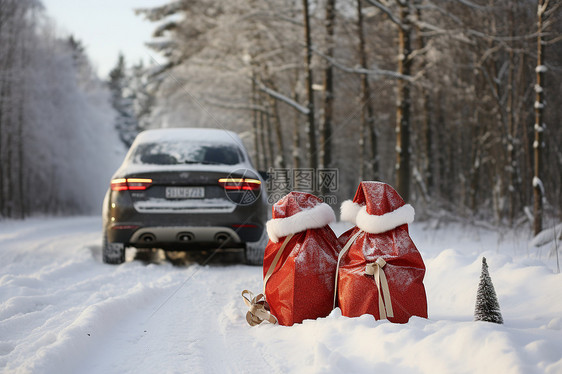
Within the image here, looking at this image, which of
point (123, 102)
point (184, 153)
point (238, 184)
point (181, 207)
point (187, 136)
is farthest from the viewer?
point (123, 102)

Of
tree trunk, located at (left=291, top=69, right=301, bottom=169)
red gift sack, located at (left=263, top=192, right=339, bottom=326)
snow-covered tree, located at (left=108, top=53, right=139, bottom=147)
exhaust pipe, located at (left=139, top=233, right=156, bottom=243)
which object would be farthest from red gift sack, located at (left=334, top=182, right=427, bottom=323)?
snow-covered tree, located at (left=108, top=53, right=139, bottom=147)

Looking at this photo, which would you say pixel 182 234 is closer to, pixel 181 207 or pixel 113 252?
pixel 181 207

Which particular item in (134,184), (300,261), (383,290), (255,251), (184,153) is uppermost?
(184,153)

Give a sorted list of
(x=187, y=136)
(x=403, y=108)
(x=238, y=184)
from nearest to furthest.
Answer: (x=238, y=184) < (x=187, y=136) < (x=403, y=108)

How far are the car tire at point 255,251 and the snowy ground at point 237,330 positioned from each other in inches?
26.6

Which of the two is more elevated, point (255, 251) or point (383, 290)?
point (383, 290)

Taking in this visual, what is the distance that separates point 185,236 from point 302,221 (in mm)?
2670

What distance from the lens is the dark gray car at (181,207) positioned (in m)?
5.57

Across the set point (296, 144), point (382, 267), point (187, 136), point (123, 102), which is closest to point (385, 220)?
point (382, 267)

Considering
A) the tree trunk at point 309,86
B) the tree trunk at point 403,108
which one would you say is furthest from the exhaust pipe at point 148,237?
the tree trunk at point 309,86

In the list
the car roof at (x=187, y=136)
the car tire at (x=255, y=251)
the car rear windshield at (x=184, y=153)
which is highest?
the car roof at (x=187, y=136)

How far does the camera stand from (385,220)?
9.92ft

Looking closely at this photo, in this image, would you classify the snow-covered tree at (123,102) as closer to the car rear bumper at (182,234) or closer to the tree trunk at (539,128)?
the tree trunk at (539,128)

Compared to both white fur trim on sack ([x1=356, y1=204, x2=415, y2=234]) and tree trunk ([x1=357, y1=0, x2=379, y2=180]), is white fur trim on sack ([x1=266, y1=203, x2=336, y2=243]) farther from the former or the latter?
tree trunk ([x1=357, y1=0, x2=379, y2=180])
